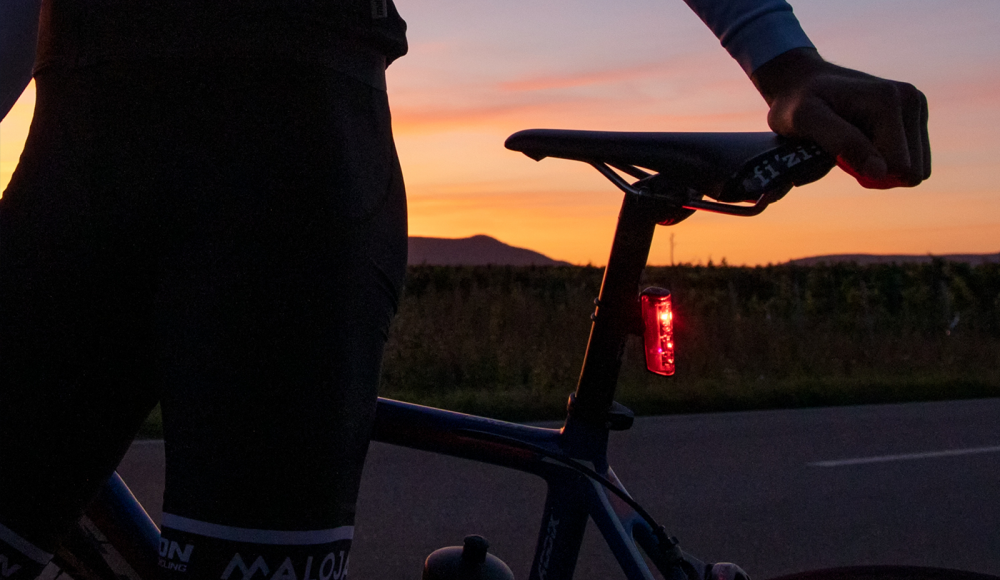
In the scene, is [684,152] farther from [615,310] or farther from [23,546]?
[23,546]

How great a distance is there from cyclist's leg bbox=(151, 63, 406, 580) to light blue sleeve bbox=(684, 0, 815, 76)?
0.44 meters

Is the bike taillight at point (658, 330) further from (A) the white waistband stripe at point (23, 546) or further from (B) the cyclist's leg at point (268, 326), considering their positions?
(A) the white waistband stripe at point (23, 546)

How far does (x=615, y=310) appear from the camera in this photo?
4.23ft

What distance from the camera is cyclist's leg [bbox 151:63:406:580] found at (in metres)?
0.93

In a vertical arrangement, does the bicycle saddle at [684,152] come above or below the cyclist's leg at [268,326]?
above

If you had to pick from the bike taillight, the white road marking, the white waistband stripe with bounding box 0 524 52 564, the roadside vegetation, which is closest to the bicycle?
the bike taillight

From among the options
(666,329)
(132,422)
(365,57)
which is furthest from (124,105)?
(666,329)

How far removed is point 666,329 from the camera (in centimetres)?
129

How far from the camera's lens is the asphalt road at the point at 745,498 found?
4234 millimetres

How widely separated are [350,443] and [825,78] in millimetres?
596

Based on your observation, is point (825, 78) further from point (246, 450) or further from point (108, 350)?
point (108, 350)

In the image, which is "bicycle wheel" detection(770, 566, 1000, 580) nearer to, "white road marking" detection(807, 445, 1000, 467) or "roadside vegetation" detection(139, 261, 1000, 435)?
"white road marking" detection(807, 445, 1000, 467)

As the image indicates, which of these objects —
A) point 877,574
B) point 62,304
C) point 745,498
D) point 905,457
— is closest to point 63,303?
point 62,304

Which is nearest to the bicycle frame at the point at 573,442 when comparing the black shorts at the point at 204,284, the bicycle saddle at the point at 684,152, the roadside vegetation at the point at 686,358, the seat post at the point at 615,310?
the seat post at the point at 615,310
